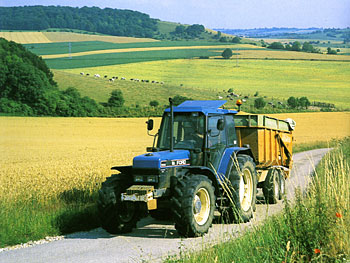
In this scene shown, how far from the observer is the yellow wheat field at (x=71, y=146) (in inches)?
563

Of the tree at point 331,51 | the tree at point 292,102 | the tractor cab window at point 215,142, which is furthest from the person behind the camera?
the tree at point 331,51

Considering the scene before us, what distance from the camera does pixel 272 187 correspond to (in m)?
14.3

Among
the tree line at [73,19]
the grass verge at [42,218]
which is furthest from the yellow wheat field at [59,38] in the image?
the grass verge at [42,218]

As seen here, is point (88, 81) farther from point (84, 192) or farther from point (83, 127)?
point (84, 192)

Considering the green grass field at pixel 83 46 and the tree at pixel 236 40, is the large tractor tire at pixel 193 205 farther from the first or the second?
the tree at pixel 236 40

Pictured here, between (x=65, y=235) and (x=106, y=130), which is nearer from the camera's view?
(x=65, y=235)

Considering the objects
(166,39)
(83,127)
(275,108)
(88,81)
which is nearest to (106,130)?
(83,127)

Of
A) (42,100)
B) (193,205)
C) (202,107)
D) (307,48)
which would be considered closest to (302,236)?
(193,205)

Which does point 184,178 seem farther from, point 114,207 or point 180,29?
point 180,29

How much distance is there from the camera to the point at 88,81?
76188mm

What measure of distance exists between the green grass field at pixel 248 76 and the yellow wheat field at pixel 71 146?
31.3ft

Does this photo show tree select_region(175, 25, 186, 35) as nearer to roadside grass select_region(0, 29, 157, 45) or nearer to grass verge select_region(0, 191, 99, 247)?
roadside grass select_region(0, 29, 157, 45)

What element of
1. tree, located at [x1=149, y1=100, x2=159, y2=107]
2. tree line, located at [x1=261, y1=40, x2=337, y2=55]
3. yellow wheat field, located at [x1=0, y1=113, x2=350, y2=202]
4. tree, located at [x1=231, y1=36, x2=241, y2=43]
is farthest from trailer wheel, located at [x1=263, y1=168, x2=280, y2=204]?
tree, located at [x1=231, y1=36, x2=241, y2=43]

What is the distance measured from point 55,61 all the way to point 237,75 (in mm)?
31542
